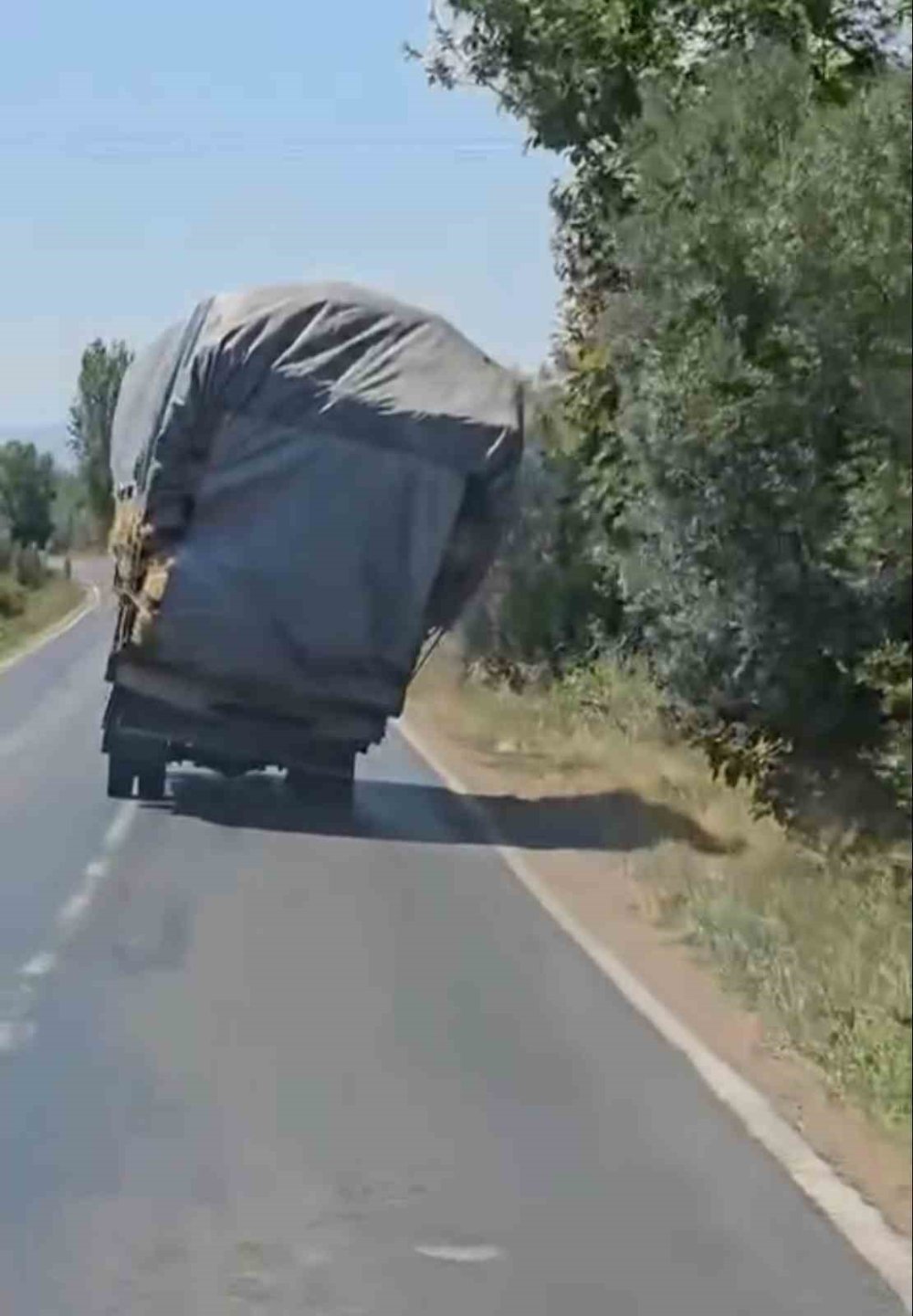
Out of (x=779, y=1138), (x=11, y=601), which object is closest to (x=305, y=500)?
(x=779, y=1138)

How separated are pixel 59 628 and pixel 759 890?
70.6 metres

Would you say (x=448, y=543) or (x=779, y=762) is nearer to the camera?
(x=779, y=762)

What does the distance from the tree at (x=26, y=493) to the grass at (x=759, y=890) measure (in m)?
126

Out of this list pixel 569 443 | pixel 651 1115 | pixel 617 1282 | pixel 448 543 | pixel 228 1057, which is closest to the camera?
pixel 617 1282

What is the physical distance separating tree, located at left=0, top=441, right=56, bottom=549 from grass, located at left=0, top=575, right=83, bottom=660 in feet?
115

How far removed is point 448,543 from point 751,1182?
15064 mm

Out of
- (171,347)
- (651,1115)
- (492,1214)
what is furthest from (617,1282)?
(171,347)

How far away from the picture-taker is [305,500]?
24625mm

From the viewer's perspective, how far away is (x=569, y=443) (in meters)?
32.1

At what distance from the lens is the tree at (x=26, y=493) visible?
16388 centimetres

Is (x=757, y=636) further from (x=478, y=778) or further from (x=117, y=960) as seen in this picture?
(x=478, y=778)

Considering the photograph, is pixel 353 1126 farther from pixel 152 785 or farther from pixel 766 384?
pixel 152 785

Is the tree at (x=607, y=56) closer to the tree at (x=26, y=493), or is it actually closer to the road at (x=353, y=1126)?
the road at (x=353, y=1126)

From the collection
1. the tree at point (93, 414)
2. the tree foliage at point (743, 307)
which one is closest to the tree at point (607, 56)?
the tree foliage at point (743, 307)
